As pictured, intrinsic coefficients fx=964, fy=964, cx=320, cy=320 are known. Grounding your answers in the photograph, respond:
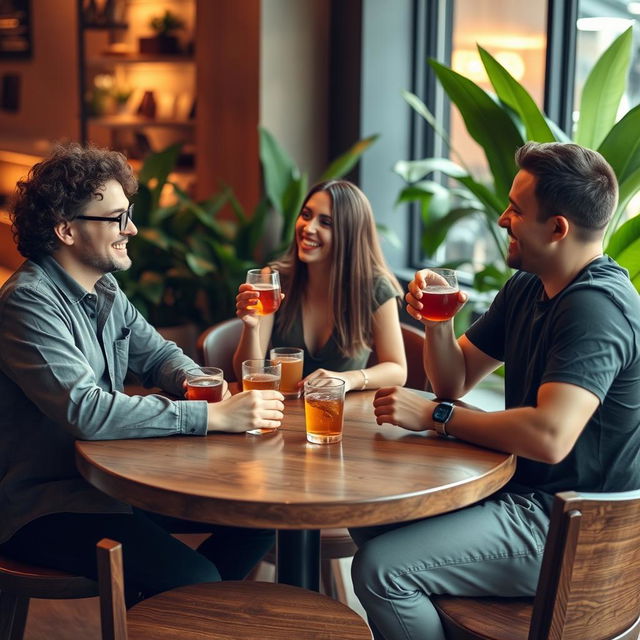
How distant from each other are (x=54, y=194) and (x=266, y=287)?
1.70ft

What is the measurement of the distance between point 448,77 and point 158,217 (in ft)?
5.62

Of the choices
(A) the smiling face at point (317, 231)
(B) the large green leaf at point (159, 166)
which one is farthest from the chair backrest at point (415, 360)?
(B) the large green leaf at point (159, 166)

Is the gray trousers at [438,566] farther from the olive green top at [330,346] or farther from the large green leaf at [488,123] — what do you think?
the large green leaf at [488,123]

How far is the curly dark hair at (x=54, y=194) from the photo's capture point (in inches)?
82.1

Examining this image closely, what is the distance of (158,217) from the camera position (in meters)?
4.19

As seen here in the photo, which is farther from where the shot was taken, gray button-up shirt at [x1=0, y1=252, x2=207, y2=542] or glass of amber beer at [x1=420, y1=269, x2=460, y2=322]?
glass of amber beer at [x1=420, y1=269, x2=460, y2=322]

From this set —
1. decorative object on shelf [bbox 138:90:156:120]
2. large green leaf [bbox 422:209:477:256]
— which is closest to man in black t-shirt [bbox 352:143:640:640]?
large green leaf [bbox 422:209:477:256]

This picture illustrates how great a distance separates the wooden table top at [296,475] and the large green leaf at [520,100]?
1.22m

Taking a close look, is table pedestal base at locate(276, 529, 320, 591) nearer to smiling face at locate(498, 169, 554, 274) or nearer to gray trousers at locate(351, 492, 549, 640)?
gray trousers at locate(351, 492, 549, 640)

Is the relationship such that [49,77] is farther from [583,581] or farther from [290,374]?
[583,581]

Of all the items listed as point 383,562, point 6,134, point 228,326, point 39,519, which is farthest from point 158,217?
point 6,134

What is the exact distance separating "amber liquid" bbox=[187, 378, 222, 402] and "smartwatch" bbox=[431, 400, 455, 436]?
47cm

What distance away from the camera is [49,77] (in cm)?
751

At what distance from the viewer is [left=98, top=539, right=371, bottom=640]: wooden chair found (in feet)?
5.56
